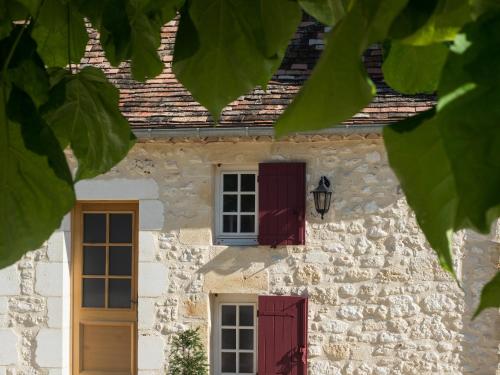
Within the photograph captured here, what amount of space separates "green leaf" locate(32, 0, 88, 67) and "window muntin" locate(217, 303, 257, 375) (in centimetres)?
616

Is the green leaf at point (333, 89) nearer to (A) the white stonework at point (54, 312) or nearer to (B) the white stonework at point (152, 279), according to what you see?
(B) the white stonework at point (152, 279)

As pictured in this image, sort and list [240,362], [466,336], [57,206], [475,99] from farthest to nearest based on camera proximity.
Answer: [240,362] → [466,336] → [57,206] → [475,99]

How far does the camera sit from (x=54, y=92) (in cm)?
92

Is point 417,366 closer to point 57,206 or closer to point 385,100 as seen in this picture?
point 385,100

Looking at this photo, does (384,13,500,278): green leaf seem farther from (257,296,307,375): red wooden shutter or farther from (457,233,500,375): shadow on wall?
(257,296,307,375): red wooden shutter

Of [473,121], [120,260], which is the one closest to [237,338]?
[120,260]

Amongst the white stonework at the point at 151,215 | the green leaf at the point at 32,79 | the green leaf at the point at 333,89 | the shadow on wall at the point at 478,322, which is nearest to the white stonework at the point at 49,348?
the white stonework at the point at 151,215

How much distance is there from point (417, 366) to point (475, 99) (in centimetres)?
Answer: 677

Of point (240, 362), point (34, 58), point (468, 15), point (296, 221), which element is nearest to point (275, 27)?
point (34, 58)

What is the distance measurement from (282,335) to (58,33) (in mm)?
5968

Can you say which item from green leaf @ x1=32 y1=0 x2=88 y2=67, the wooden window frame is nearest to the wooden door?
the wooden window frame

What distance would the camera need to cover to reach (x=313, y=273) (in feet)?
22.8

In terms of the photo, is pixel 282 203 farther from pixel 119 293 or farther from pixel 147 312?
pixel 119 293

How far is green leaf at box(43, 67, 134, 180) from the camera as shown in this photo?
969mm
